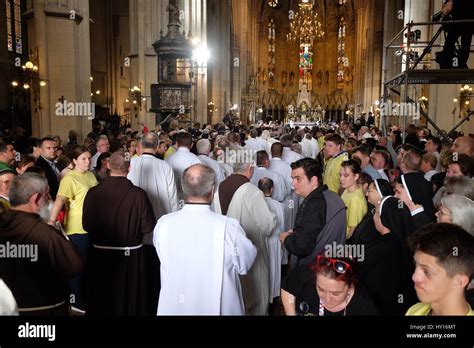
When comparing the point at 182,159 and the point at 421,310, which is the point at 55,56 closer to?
the point at 182,159

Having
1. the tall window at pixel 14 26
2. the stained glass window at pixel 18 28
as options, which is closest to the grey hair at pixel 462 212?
the tall window at pixel 14 26

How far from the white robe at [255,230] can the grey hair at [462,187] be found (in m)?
2.04

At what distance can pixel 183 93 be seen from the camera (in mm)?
16859

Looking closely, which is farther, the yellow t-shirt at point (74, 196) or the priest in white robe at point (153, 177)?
the priest in white robe at point (153, 177)

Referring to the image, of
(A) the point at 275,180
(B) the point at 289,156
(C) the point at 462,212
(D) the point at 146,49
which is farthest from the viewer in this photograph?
(D) the point at 146,49

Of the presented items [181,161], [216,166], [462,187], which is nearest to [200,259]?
[462,187]

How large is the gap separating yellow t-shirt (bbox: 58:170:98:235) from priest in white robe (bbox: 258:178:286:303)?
7.83 ft

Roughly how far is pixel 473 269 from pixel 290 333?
3.96ft

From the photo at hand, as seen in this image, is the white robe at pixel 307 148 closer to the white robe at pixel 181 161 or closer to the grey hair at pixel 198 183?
the white robe at pixel 181 161

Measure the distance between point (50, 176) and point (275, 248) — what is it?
3.74 meters

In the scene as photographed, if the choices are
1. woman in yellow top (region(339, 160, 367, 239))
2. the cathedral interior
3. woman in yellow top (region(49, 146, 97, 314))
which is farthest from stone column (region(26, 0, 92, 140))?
woman in yellow top (region(339, 160, 367, 239))

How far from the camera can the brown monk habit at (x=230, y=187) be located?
6.59 m

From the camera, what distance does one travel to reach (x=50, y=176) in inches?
299

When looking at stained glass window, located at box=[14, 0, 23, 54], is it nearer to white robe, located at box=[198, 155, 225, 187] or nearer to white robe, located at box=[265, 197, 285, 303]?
white robe, located at box=[198, 155, 225, 187]
